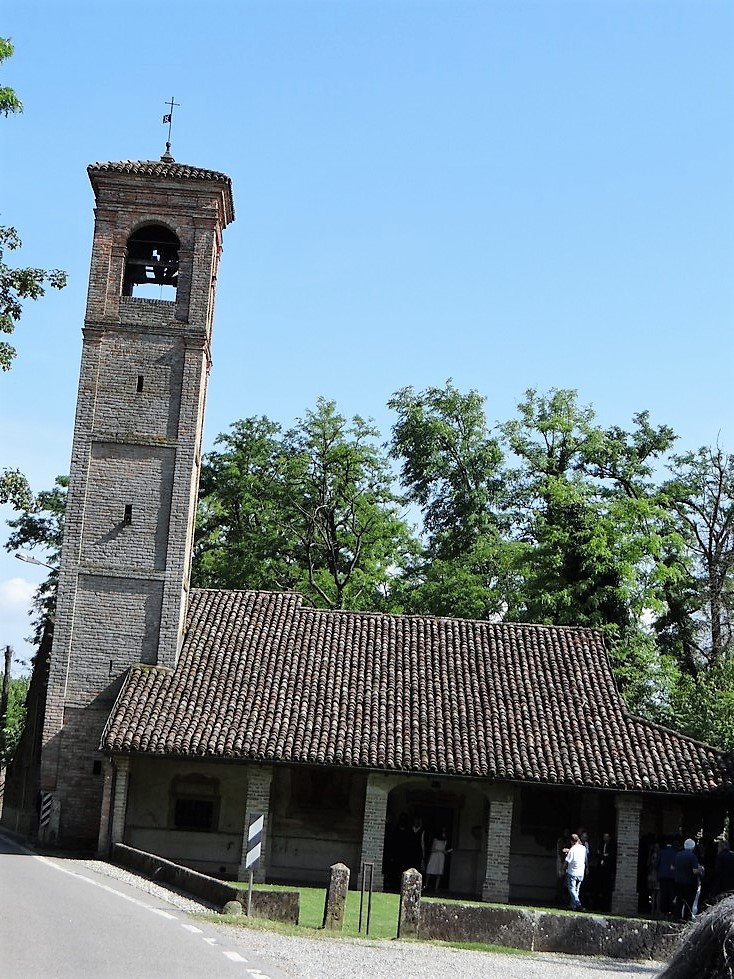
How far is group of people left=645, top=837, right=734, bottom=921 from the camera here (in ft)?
70.7

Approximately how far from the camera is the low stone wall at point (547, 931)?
17.4 m

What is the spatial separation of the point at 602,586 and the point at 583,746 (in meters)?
11.9

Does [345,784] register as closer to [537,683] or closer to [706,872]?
[537,683]

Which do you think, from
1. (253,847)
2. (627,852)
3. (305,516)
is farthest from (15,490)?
(305,516)

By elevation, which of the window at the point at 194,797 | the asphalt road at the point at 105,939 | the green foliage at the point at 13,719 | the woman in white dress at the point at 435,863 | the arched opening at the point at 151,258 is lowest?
the green foliage at the point at 13,719

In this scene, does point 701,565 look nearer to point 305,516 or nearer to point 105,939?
point 305,516

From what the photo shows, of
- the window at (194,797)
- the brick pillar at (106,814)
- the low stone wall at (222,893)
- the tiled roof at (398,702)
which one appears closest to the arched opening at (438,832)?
the tiled roof at (398,702)

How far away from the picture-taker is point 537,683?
2955cm

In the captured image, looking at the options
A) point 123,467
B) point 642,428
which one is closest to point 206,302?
point 123,467

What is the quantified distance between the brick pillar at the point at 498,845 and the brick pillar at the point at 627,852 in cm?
227

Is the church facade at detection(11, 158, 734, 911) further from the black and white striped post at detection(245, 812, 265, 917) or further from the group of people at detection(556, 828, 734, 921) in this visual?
the black and white striped post at detection(245, 812, 265, 917)

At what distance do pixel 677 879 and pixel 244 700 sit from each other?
34.8ft

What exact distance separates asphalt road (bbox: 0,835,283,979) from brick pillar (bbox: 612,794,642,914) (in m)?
11.2

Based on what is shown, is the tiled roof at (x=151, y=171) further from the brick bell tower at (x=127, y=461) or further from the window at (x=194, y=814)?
the window at (x=194, y=814)
